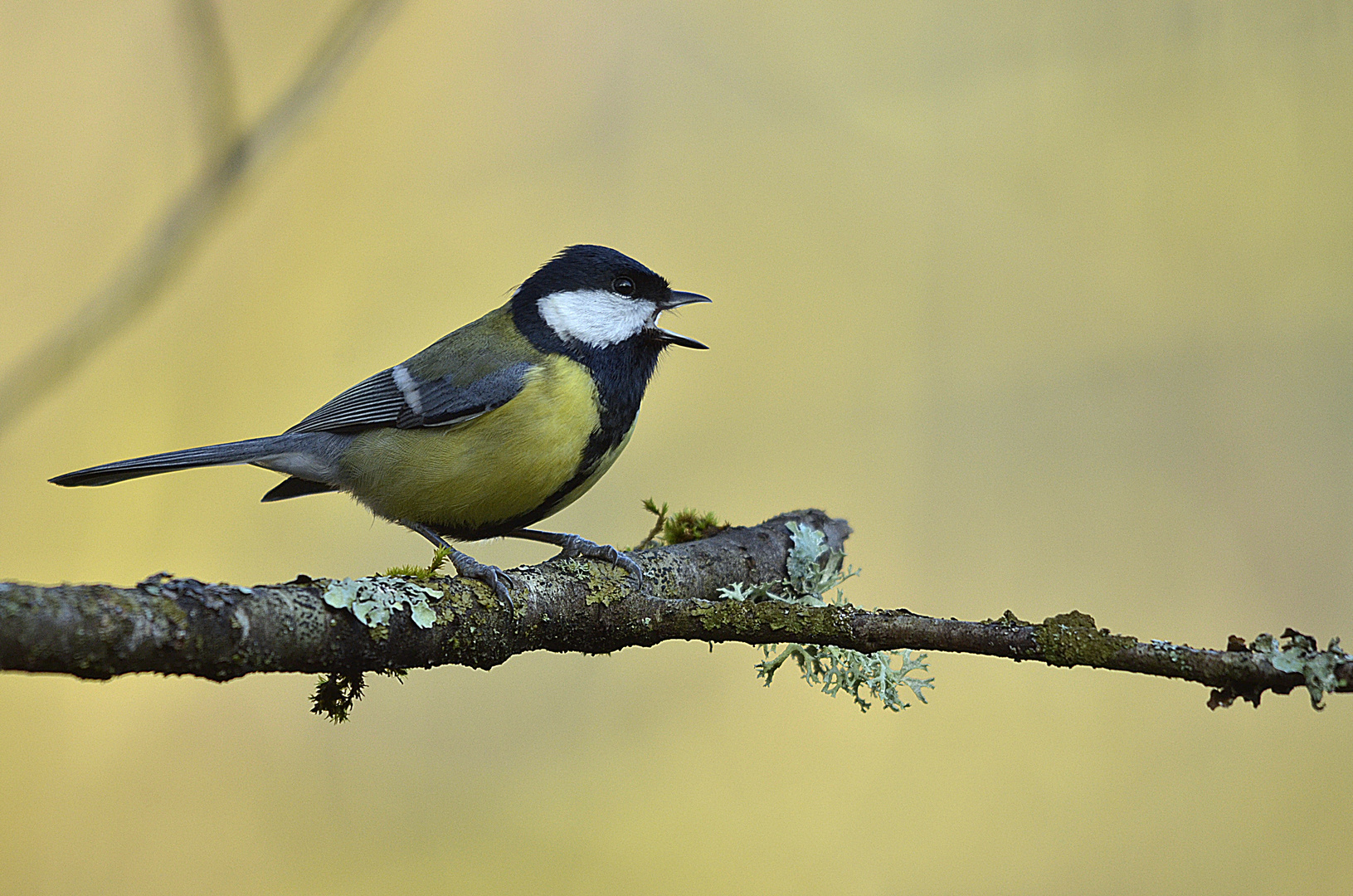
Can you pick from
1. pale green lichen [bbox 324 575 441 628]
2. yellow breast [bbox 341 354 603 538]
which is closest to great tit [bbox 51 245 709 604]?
yellow breast [bbox 341 354 603 538]

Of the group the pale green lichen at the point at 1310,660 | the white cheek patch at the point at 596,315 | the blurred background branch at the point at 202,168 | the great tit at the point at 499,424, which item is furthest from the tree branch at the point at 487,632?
the blurred background branch at the point at 202,168

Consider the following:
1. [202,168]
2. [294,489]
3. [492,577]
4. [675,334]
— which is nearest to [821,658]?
[492,577]

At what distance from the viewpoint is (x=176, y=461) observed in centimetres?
163

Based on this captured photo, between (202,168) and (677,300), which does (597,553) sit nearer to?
(677,300)

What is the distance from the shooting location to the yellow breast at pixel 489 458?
1.76 m

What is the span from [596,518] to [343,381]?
0.92 m

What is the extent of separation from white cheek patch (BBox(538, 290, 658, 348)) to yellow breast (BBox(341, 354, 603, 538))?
111 millimetres

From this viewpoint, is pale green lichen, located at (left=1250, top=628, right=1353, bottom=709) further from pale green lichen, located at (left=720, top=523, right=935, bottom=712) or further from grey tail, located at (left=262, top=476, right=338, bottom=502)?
grey tail, located at (left=262, top=476, right=338, bottom=502)

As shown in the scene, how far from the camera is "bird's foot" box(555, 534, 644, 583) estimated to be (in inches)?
64.1

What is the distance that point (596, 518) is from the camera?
3.09 m

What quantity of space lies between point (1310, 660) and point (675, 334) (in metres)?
1.36

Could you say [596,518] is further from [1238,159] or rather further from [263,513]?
[1238,159]

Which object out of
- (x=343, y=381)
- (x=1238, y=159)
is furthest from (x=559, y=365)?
(x=1238, y=159)

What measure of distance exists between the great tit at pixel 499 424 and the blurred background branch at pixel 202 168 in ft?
0.79
